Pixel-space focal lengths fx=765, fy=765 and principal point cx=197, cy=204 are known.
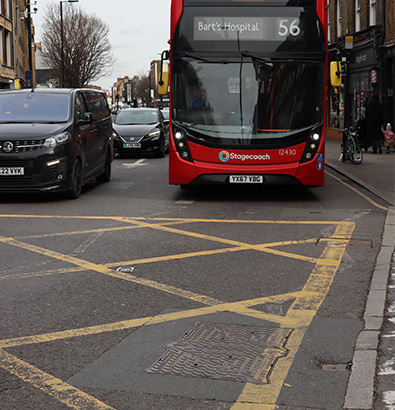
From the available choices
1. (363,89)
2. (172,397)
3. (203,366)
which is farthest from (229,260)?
(363,89)

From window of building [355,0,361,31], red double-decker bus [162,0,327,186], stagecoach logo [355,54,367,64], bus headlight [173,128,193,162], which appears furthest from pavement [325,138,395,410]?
window of building [355,0,361,31]

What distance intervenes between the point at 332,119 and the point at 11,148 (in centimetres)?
2845

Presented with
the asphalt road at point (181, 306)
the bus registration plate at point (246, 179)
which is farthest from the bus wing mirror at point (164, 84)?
the asphalt road at point (181, 306)

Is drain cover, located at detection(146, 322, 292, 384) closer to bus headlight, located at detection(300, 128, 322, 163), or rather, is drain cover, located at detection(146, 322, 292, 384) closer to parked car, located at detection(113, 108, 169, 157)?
bus headlight, located at detection(300, 128, 322, 163)

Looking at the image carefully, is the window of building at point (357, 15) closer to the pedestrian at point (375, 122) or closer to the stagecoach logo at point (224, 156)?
the pedestrian at point (375, 122)

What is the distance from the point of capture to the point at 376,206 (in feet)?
41.5

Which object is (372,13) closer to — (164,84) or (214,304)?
(164,84)

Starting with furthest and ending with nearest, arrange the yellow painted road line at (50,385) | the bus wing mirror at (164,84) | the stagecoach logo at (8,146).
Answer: the bus wing mirror at (164,84), the stagecoach logo at (8,146), the yellow painted road line at (50,385)

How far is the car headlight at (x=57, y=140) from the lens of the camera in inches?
499

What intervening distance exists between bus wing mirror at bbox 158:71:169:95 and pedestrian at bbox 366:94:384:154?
1225cm

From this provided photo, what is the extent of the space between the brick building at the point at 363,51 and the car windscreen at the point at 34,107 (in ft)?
39.2

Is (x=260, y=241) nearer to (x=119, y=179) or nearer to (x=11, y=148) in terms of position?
(x=11, y=148)

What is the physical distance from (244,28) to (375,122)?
12.4 metres

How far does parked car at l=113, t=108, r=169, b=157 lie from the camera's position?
2384 cm
